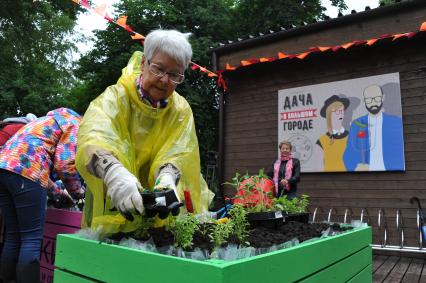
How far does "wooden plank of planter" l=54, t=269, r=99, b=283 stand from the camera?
3.88 ft

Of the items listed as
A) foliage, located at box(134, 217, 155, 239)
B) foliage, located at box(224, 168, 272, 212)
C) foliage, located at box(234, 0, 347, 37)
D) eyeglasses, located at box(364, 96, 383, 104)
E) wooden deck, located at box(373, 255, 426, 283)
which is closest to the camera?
foliage, located at box(134, 217, 155, 239)

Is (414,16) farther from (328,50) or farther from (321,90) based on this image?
(321,90)

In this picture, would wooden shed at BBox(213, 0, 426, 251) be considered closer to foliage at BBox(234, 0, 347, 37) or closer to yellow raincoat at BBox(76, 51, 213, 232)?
yellow raincoat at BBox(76, 51, 213, 232)

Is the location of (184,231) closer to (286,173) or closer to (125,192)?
(125,192)

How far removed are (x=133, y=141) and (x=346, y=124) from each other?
4278 millimetres

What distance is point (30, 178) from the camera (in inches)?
86.0

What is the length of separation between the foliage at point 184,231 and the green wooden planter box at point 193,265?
0.54ft

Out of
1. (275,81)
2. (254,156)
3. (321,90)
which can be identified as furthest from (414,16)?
(254,156)

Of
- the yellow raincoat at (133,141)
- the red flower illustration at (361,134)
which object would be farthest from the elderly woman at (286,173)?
the yellow raincoat at (133,141)

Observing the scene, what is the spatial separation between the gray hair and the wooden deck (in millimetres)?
2742

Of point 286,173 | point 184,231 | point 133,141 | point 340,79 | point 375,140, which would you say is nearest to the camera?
point 184,231

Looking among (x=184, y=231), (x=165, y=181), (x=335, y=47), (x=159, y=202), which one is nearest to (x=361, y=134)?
(x=335, y=47)

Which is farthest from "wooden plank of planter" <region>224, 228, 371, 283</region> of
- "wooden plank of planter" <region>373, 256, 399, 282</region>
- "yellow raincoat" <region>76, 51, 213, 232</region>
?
"wooden plank of planter" <region>373, 256, 399, 282</region>

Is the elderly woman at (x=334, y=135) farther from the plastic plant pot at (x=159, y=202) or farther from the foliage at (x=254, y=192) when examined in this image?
the plastic plant pot at (x=159, y=202)
